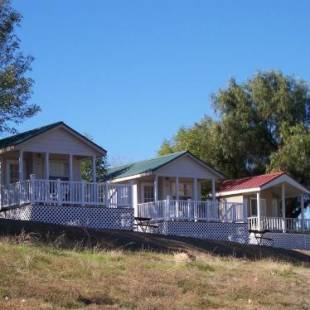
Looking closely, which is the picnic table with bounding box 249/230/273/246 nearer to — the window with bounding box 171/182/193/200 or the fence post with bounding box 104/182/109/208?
the window with bounding box 171/182/193/200

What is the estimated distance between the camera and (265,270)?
21156 millimetres

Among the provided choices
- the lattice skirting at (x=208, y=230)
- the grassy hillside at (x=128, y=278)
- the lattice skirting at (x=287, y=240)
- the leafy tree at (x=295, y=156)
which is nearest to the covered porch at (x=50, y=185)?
the lattice skirting at (x=208, y=230)

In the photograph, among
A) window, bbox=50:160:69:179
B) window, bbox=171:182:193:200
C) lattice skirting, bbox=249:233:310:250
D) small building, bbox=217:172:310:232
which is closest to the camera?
window, bbox=50:160:69:179

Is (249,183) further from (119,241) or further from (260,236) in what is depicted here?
(119,241)

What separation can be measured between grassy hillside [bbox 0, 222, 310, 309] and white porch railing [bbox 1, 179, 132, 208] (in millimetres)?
7026

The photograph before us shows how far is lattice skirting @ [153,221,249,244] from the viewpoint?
36125 millimetres

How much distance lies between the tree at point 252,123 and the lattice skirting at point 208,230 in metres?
14.3

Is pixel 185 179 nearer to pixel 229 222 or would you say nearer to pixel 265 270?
pixel 229 222

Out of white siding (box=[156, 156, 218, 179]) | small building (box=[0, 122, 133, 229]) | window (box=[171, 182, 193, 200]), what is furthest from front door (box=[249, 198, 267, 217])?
small building (box=[0, 122, 133, 229])

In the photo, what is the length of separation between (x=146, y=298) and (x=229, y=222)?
23.4m

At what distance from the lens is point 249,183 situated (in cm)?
4412

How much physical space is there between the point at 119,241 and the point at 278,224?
20.5 metres

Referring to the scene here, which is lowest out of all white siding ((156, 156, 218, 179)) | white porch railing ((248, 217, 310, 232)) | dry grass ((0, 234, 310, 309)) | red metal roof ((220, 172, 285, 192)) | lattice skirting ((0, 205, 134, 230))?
dry grass ((0, 234, 310, 309))

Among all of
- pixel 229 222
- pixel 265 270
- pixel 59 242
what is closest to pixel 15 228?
pixel 59 242
